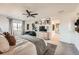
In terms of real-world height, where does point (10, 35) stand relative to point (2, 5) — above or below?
below

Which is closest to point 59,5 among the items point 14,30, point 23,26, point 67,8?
point 67,8

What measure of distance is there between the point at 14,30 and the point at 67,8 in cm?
95

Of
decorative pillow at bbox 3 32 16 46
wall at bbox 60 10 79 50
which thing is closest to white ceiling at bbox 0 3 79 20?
wall at bbox 60 10 79 50

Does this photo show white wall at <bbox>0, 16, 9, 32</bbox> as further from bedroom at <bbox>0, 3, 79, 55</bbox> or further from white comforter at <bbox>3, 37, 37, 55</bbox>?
white comforter at <bbox>3, 37, 37, 55</bbox>

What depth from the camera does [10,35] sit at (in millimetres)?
2213

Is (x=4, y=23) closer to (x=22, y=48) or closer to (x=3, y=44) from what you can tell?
(x=3, y=44)

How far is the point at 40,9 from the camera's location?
2193 mm

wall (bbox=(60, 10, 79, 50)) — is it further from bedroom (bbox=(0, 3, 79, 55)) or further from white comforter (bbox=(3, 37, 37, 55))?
white comforter (bbox=(3, 37, 37, 55))

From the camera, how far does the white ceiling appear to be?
217cm

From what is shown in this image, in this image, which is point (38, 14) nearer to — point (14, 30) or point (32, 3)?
point (32, 3)

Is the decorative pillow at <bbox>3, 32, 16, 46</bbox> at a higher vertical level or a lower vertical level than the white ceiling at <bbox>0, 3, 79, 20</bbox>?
lower

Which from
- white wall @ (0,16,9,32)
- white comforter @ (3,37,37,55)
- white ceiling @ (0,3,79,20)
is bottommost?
white comforter @ (3,37,37,55)

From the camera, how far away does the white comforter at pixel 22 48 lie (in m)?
2.19
